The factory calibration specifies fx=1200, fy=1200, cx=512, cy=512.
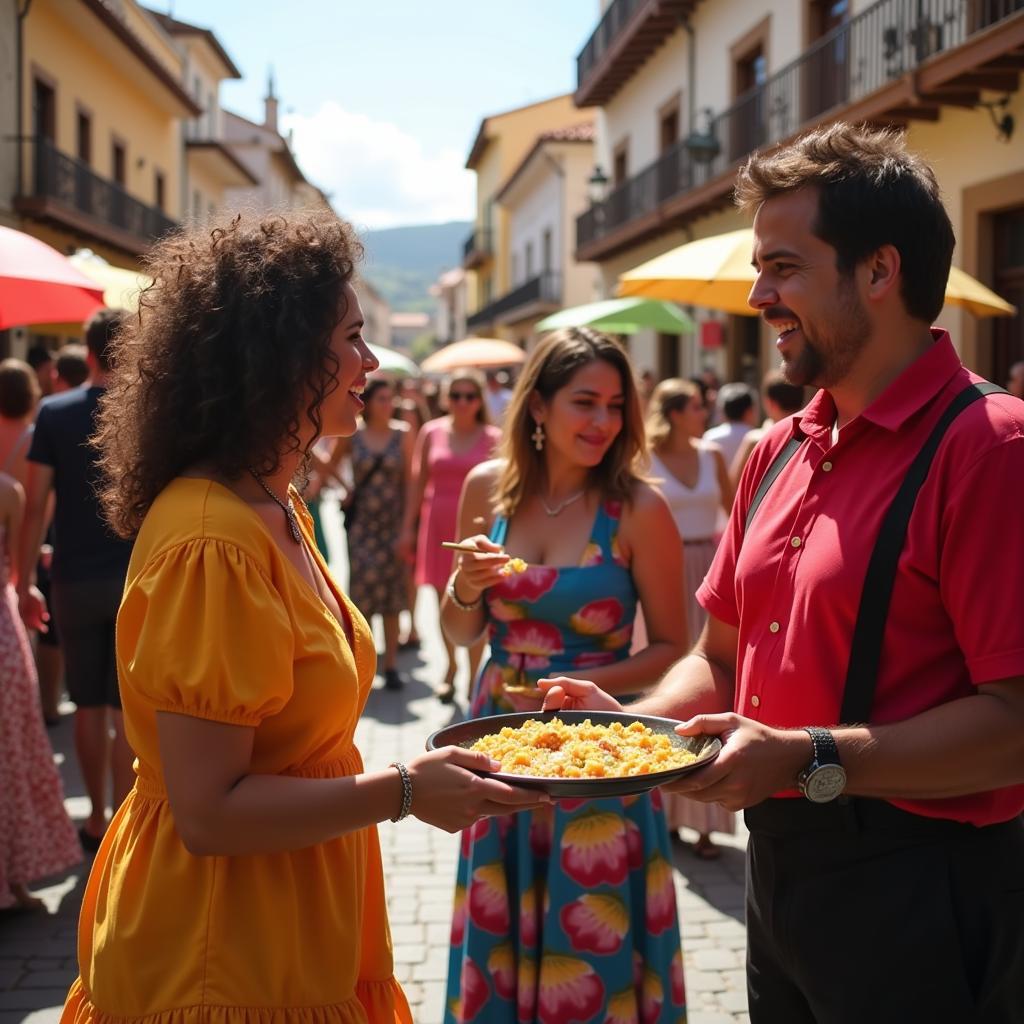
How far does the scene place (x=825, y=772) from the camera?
204 centimetres

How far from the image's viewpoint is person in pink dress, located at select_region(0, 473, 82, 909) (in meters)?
4.88

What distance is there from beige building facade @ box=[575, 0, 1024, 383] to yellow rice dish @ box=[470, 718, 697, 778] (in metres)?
1.26

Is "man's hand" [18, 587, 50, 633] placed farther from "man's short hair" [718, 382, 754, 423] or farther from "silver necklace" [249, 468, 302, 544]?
"man's short hair" [718, 382, 754, 423]

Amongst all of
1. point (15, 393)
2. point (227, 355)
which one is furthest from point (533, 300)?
point (227, 355)

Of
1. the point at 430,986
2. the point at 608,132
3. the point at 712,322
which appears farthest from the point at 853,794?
the point at 608,132

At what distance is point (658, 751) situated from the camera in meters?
2.36

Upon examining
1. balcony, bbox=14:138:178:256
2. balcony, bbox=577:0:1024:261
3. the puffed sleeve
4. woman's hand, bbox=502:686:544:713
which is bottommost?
woman's hand, bbox=502:686:544:713

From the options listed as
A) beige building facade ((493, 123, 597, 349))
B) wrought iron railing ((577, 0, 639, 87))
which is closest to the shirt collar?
wrought iron railing ((577, 0, 639, 87))

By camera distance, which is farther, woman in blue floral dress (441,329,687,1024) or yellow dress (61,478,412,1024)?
woman in blue floral dress (441,329,687,1024)

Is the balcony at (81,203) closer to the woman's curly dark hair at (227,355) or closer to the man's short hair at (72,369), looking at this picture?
the man's short hair at (72,369)

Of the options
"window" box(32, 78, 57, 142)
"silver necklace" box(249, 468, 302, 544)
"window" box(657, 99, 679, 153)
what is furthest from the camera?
"window" box(657, 99, 679, 153)

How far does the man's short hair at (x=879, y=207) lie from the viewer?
2217 millimetres

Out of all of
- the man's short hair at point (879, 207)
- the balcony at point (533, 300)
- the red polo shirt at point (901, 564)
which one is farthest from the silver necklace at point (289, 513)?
the balcony at point (533, 300)

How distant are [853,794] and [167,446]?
1351 millimetres
